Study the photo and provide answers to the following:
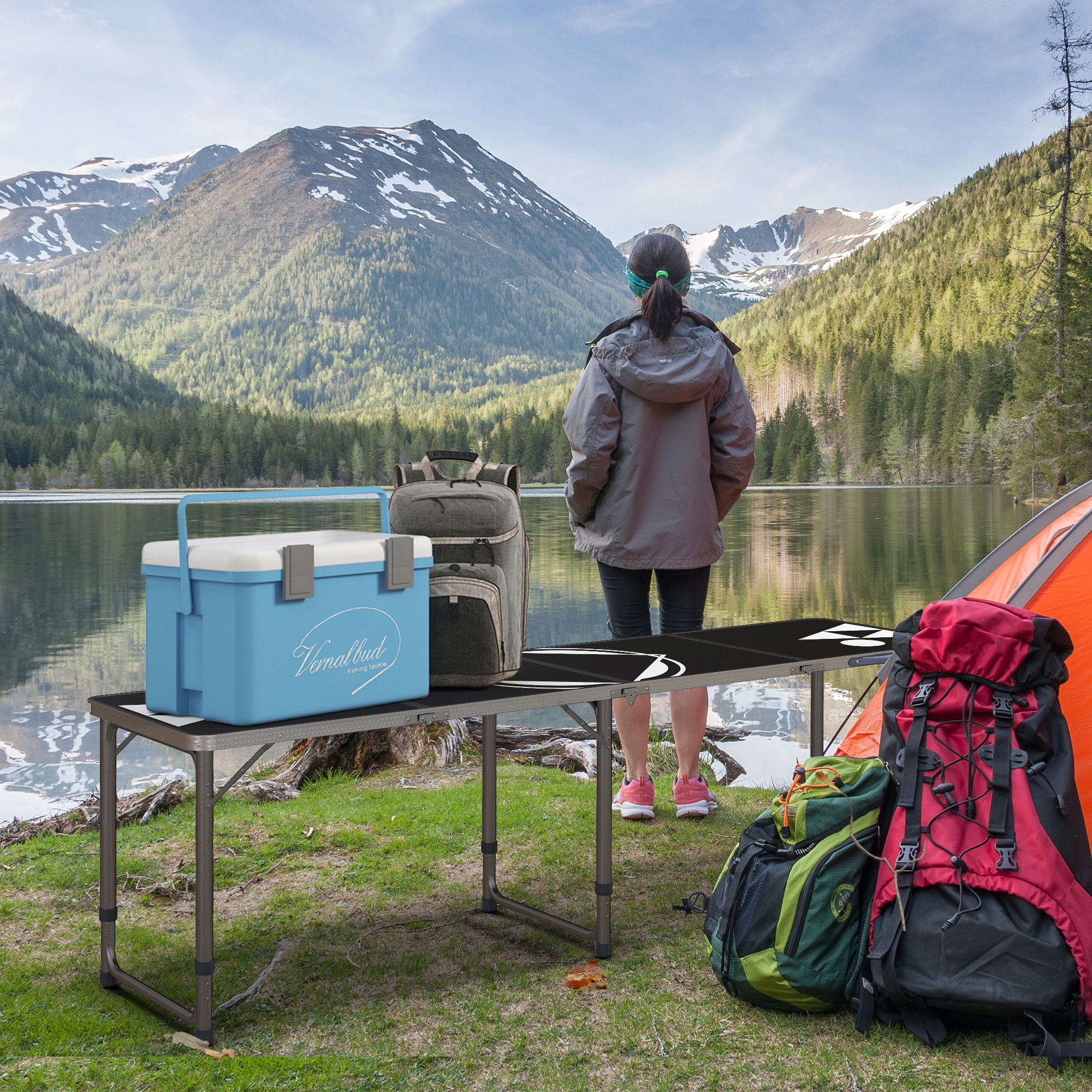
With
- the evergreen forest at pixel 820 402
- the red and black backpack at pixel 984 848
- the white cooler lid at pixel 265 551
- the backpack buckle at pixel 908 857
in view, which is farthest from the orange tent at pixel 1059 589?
the evergreen forest at pixel 820 402

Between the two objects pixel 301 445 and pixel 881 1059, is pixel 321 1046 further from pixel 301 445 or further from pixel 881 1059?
pixel 301 445

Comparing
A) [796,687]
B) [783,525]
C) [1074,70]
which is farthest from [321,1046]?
[783,525]

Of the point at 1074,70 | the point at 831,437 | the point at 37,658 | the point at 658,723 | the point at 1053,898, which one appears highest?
the point at 1074,70

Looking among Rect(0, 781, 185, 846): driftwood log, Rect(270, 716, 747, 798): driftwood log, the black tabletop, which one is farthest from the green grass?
Rect(270, 716, 747, 798): driftwood log

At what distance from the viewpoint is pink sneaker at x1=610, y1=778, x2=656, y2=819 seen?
4312mm

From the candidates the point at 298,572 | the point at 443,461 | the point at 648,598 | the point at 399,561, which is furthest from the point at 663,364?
the point at 298,572

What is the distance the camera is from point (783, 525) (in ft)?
162

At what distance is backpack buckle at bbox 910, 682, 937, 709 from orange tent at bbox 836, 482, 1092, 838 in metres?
0.50

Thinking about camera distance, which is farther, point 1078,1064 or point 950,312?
point 950,312

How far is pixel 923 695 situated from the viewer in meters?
2.62

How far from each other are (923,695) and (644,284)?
1.99 metres

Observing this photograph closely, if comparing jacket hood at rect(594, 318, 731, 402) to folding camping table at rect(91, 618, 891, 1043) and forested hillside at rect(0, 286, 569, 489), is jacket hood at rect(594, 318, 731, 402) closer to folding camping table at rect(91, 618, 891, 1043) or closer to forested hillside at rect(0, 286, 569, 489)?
folding camping table at rect(91, 618, 891, 1043)

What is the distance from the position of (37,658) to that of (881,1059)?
27179 millimetres

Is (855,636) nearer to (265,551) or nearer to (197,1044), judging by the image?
(265,551)
